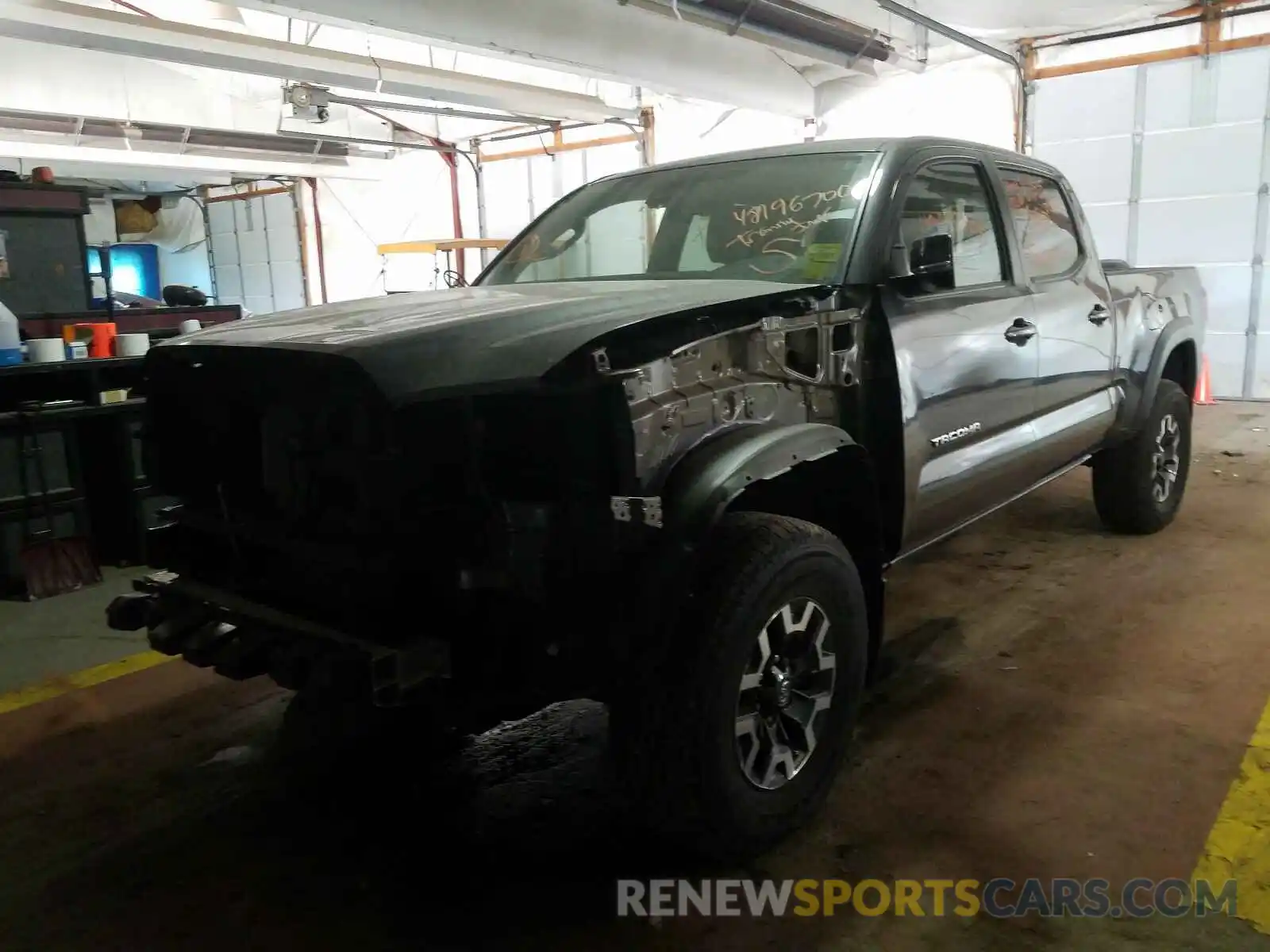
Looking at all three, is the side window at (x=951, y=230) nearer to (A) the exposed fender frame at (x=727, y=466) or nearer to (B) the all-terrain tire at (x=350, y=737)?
(A) the exposed fender frame at (x=727, y=466)

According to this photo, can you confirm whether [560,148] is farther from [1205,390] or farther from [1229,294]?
[1205,390]

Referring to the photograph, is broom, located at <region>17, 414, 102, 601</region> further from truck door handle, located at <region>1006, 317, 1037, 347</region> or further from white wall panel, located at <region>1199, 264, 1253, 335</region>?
white wall panel, located at <region>1199, 264, 1253, 335</region>

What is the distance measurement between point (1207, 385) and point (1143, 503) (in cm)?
550

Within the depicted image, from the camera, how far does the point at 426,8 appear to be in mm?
6238

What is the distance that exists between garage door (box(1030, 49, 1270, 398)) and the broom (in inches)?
355

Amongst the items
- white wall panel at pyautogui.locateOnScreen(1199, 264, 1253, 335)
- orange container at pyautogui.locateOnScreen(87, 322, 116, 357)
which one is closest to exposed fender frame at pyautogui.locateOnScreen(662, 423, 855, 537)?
orange container at pyautogui.locateOnScreen(87, 322, 116, 357)

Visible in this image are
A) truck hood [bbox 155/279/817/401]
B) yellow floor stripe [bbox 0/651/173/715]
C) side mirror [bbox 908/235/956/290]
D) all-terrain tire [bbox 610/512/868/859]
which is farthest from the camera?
yellow floor stripe [bbox 0/651/173/715]

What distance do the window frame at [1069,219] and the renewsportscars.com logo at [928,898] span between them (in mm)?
2166

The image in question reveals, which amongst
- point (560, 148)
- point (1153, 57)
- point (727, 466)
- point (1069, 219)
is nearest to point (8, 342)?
point (727, 466)

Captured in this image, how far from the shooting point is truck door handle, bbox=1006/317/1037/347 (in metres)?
3.24

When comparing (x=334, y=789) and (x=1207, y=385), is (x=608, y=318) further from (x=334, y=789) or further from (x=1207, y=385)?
(x=1207, y=385)

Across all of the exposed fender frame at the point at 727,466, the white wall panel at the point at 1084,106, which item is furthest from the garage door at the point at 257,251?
the exposed fender frame at the point at 727,466

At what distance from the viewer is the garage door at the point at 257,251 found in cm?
1605

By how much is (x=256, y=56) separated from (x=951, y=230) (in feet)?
20.7
